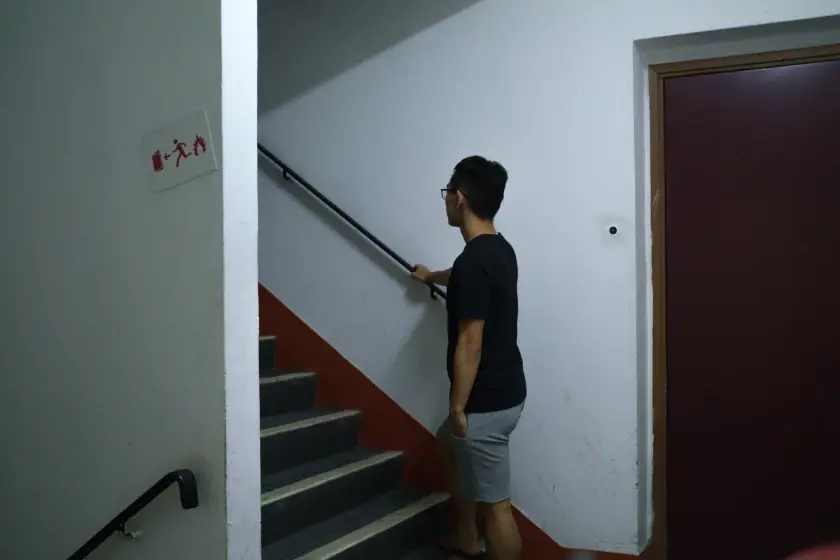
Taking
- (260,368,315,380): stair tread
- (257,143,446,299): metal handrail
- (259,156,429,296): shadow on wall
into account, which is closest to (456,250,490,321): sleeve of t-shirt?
(257,143,446,299): metal handrail

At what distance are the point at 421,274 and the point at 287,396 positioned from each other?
0.77m

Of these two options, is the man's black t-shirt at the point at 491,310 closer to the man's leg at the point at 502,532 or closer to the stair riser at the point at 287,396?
the man's leg at the point at 502,532

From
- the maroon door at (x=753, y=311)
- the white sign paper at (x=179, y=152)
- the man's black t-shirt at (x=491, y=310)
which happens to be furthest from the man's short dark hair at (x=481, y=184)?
the white sign paper at (x=179, y=152)

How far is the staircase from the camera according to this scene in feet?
7.74

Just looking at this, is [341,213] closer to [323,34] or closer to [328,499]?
[323,34]

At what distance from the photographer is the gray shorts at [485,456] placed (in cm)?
219

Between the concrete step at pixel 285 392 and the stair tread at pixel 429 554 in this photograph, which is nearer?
the stair tread at pixel 429 554

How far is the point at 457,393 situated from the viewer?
2184mm

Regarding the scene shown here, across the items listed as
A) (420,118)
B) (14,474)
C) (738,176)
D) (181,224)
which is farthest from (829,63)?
(14,474)

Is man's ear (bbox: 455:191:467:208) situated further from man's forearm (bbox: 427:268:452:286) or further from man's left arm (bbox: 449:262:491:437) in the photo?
man's forearm (bbox: 427:268:452:286)

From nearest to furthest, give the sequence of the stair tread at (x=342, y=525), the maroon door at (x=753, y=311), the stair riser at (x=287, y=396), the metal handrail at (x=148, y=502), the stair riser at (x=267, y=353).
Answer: the metal handrail at (x=148, y=502) < the stair tread at (x=342, y=525) < the maroon door at (x=753, y=311) < the stair riser at (x=287, y=396) < the stair riser at (x=267, y=353)

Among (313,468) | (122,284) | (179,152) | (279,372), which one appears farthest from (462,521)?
(179,152)

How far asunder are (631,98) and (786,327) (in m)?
0.99

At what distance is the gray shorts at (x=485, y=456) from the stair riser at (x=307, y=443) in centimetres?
74
